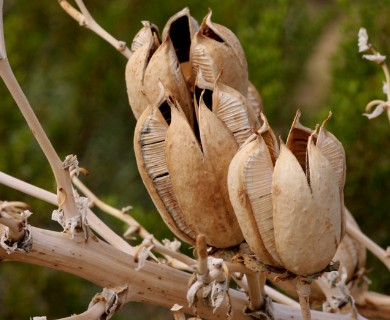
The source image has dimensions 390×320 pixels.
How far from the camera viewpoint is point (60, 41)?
1.21 metres

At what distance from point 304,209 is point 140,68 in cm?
12

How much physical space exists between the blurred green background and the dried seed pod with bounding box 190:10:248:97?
0.95 feet

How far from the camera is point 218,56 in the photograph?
1.36 ft

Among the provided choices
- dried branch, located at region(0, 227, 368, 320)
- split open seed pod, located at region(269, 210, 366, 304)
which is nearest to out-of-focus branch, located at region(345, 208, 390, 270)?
split open seed pod, located at region(269, 210, 366, 304)

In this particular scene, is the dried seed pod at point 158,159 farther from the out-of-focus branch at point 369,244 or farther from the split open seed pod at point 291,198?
the out-of-focus branch at point 369,244

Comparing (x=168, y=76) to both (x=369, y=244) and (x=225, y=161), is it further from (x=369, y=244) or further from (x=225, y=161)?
(x=369, y=244)

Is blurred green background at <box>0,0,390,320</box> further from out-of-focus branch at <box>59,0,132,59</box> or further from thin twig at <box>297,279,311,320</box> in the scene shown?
thin twig at <box>297,279,311,320</box>

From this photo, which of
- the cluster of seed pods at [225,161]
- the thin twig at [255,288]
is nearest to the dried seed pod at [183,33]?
the cluster of seed pods at [225,161]

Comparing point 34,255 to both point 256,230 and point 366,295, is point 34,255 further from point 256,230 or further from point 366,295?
point 366,295

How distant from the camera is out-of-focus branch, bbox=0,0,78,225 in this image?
0.34 meters

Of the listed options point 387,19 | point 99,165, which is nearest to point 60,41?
point 99,165

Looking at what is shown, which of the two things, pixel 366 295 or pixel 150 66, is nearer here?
pixel 150 66

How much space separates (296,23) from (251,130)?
2.11 feet

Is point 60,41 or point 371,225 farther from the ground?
point 60,41
